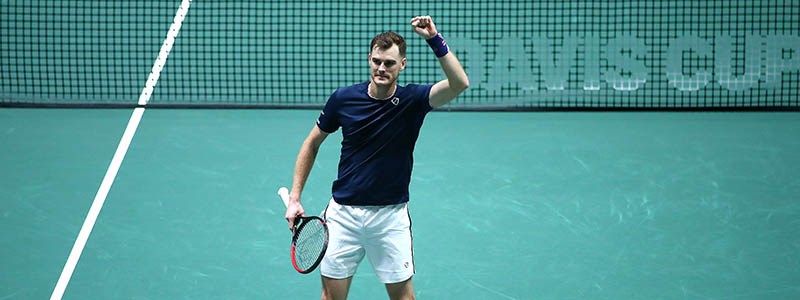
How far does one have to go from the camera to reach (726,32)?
11.3 m

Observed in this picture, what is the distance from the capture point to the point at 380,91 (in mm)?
5160

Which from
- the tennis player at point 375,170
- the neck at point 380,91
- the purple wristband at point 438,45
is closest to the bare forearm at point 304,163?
the tennis player at point 375,170

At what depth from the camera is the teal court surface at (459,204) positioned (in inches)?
269

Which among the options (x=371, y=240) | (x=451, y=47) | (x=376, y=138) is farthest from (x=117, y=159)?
(x=376, y=138)

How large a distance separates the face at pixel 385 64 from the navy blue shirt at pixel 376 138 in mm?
144

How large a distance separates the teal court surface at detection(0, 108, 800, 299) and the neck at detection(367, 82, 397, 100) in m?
1.88

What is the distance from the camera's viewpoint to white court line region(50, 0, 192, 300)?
22.7ft

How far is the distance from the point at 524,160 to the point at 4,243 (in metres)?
3.97

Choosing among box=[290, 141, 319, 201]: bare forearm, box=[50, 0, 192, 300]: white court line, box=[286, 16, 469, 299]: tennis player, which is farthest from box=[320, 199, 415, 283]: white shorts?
box=[50, 0, 192, 300]: white court line

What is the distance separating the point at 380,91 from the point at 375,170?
0.38 meters

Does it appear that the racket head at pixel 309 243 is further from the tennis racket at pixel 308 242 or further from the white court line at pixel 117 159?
the white court line at pixel 117 159

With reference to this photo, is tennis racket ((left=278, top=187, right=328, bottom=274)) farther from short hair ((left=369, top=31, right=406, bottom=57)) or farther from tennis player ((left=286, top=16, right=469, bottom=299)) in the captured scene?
short hair ((left=369, top=31, right=406, bottom=57))

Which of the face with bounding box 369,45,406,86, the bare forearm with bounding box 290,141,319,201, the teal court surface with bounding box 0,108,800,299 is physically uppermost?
the face with bounding box 369,45,406,86

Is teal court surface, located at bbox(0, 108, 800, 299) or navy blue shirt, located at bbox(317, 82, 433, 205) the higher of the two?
navy blue shirt, located at bbox(317, 82, 433, 205)
